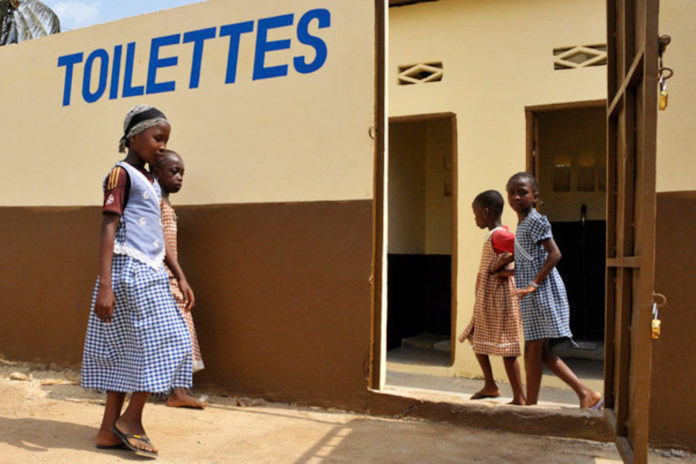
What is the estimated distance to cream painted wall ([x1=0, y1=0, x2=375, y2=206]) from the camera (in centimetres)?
409

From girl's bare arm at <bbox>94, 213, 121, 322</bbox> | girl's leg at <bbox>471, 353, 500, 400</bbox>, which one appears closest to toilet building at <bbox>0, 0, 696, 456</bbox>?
girl's leg at <bbox>471, 353, 500, 400</bbox>

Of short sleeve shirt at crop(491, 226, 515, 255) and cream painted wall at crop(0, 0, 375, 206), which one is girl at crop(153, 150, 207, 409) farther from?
short sleeve shirt at crop(491, 226, 515, 255)

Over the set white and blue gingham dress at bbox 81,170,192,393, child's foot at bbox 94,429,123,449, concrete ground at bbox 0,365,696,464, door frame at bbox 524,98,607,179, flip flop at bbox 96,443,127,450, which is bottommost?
concrete ground at bbox 0,365,696,464

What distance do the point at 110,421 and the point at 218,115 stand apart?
2121mm

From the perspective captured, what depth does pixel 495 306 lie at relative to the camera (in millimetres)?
4297

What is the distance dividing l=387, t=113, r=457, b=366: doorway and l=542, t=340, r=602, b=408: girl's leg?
3.45 meters

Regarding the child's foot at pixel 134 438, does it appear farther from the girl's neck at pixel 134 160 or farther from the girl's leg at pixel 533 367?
the girl's leg at pixel 533 367

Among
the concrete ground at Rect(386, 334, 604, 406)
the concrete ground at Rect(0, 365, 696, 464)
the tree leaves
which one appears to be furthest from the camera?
the tree leaves

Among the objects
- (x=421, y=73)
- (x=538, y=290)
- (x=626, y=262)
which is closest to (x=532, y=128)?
(x=421, y=73)

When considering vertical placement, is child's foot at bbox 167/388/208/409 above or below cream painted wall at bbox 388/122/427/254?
below

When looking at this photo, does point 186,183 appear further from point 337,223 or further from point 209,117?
point 337,223

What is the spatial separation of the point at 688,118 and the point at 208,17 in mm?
3017

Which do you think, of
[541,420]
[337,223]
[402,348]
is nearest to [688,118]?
[541,420]

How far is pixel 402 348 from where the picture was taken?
7355 millimetres
